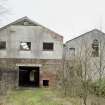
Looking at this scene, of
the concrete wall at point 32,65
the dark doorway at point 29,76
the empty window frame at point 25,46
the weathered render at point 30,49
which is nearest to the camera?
the concrete wall at point 32,65

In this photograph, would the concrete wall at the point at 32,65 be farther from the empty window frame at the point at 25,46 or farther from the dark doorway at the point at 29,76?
the dark doorway at the point at 29,76

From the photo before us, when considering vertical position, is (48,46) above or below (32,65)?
above

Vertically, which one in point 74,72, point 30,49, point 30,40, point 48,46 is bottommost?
point 74,72

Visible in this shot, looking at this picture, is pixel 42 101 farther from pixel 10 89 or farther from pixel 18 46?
pixel 18 46

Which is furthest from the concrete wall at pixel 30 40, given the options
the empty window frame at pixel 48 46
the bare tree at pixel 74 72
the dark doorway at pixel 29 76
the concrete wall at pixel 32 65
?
the dark doorway at pixel 29 76

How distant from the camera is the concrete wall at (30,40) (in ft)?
115

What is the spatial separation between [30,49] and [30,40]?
1065 millimetres

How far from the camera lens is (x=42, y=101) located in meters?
24.8

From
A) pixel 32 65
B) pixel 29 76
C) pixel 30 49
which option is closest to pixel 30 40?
pixel 30 49

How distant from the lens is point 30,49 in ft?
116

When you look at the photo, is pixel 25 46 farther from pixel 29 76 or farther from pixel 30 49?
pixel 29 76

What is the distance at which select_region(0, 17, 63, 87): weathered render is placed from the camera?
3491 cm

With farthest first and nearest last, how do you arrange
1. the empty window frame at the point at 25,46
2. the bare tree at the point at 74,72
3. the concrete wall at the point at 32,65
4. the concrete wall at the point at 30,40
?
the empty window frame at the point at 25,46 → the concrete wall at the point at 30,40 → the concrete wall at the point at 32,65 → the bare tree at the point at 74,72

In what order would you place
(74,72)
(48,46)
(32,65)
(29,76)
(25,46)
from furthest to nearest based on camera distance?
1. (29,76)
2. (25,46)
3. (48,46)
4. (32,65)
5. (74,72)
